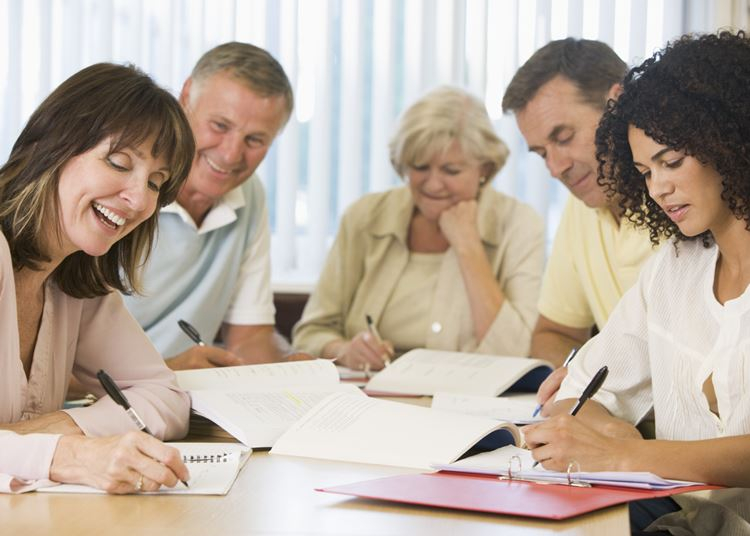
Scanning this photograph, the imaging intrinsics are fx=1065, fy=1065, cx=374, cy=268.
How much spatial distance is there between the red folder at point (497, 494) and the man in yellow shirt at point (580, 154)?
48.2 inches

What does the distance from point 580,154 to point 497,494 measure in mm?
1375

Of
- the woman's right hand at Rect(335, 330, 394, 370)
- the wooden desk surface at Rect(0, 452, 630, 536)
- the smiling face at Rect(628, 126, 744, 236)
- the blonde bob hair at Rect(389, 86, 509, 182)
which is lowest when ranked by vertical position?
the woman's right hand at Rect(335, 330, 394, 370)

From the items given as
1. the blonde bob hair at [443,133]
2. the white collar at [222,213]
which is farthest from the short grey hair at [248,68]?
the blonde bob hair at [443,133]

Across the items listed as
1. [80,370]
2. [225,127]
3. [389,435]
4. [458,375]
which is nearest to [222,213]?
[225,127]

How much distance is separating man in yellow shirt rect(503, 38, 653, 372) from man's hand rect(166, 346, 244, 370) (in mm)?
837

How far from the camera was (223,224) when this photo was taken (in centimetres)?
266

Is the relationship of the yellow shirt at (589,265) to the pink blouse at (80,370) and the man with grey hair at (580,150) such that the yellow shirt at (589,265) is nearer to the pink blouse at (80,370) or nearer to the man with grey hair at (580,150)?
the man with grey hair at (580,150)

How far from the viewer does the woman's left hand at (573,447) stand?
4.25 ft

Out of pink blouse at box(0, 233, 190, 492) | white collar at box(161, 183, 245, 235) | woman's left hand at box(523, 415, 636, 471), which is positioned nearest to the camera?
woman's left hand at box(523, 415, 636, 471)

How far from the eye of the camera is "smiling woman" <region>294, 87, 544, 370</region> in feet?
9.52

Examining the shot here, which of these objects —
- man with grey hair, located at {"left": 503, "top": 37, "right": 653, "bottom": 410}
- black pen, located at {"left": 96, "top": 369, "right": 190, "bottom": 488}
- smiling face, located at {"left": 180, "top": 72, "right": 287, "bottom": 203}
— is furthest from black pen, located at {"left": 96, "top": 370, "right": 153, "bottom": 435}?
man with grey hair, located at {"left": 503, "top": 37, "right": 653, "bottom": 410}

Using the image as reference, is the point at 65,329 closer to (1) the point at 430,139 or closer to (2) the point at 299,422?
(2) the point at 299,422

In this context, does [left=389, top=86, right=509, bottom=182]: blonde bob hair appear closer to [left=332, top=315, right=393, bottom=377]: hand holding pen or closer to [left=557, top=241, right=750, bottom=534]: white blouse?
[left=332, top=315, right=393, bottom=377]: hand holding pen

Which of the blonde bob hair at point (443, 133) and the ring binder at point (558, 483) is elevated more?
the blonde bob hair at point (443, 133)
